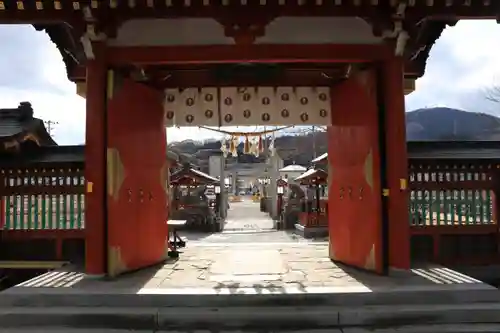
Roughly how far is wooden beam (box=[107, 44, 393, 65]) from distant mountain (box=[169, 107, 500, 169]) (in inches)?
1640

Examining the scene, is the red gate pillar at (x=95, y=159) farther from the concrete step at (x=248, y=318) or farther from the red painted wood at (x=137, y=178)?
the concrete step at (x=248, y=318)

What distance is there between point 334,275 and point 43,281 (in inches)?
156

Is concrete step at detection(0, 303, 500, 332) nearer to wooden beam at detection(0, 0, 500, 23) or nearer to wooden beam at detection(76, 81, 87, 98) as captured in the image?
wooden beam at detection(0, 0, 500, 23)

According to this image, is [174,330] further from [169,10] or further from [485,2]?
[485,2]

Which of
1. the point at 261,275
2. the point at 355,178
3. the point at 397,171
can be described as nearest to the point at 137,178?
the point at 261,275

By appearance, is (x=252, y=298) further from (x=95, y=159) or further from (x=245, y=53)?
(x=245, y=53)

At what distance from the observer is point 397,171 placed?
246 inches

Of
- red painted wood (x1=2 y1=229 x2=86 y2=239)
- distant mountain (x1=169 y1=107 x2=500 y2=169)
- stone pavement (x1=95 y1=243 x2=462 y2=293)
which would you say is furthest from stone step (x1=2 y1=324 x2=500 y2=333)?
distant mountain (x1=169 y1=107 x2=500 y2=169)

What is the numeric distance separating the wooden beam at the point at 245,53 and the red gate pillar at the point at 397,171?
1.41 ft

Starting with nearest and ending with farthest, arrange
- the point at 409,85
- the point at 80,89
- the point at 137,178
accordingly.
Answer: the point at 137,178 < the point at 80,89 < the point at 409,85

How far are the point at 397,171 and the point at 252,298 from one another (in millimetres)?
2699

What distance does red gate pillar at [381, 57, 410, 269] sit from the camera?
20.4ft

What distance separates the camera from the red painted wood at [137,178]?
646 cm

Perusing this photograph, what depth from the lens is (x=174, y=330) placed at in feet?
16.0
